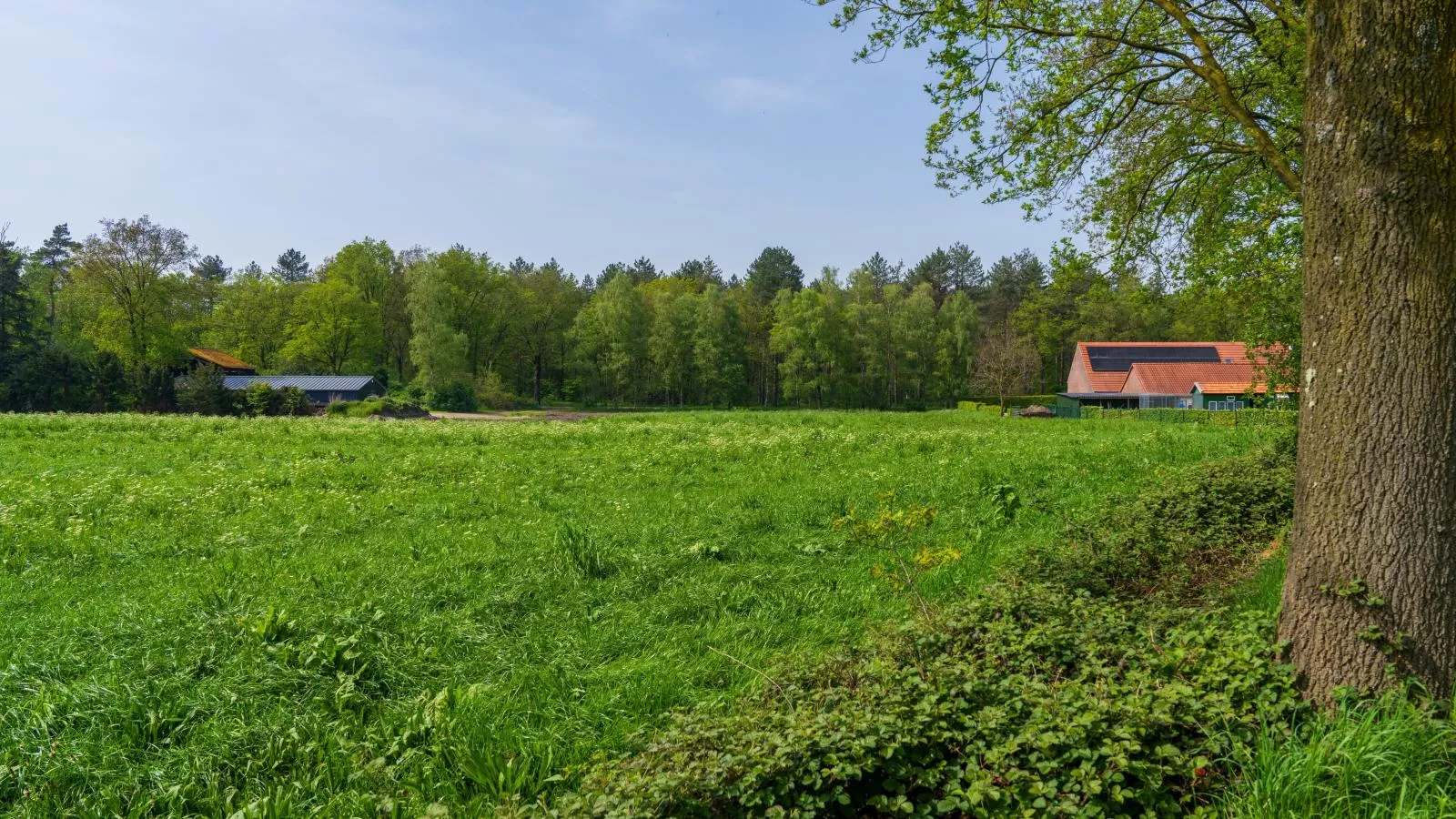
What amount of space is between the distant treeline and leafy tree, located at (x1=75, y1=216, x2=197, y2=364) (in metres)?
0.09

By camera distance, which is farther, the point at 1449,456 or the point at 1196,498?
the point at 1196,498

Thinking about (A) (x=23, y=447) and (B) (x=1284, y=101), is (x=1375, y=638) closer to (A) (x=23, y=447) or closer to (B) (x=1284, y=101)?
(B) (x=1284, y=101)

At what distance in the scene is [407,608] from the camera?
6.04 m

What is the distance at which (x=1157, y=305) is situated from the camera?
12062 mm

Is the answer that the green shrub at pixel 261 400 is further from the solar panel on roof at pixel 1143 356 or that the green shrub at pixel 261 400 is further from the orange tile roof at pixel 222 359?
the solar panel on roof at pixel 1143 356

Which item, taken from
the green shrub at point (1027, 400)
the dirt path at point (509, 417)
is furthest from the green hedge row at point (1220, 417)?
the dirt path at point (509, 417)

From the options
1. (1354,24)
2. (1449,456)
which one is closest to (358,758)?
(1449,456)

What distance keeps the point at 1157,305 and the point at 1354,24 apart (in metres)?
9.69

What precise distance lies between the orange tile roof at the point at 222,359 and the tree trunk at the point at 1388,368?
2612 inches

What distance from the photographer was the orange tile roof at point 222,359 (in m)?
56.5

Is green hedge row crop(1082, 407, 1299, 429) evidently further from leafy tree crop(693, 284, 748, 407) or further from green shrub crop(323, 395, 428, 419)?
green shrub crop(323, 395, 428, 419)

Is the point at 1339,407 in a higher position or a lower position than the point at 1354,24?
lower

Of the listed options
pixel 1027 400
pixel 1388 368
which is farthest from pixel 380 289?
pixel 1388 368

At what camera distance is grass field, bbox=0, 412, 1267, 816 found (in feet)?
12.5
